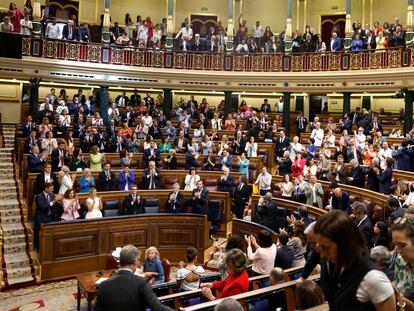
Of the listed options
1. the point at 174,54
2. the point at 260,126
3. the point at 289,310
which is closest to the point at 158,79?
the point at 174,54

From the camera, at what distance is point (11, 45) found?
14633 mm

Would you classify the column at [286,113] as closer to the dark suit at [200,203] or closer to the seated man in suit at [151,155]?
the seated man in suit at [151,155]

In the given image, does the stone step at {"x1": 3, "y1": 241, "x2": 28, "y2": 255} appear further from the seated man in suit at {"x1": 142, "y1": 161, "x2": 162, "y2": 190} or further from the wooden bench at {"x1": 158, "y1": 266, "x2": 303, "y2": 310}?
the wooden bench at {"x1": 158, "y1": 266, "x2": 303, "y2": 310}

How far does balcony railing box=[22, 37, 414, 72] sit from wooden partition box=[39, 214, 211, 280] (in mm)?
9555

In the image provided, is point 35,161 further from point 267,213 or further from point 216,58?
point 216,58

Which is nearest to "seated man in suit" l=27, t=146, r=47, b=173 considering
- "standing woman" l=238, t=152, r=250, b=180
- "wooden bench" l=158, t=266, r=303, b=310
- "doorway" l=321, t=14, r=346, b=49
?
"standing woman" l=238, t=152, r=250, b=180

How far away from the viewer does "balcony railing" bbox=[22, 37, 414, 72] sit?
15391 mm

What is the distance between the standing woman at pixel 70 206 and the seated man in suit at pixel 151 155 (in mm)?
3285

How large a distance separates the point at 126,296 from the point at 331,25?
68.0 ft

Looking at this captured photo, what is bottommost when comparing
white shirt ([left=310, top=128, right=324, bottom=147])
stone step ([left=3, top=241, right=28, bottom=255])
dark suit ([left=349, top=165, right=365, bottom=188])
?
stone step ([left=3, top=241, right=28, bottom=255])

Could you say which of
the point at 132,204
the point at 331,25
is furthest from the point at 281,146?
the point at 331,25

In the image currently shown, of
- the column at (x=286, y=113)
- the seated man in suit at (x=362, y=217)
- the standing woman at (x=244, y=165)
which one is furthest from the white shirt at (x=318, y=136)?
the seated man in suit at (x=362, y=217)

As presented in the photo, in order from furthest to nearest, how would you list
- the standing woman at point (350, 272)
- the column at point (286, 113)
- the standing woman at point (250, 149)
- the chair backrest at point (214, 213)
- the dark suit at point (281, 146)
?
the column at point (286, 113) → the dark suit at point (281, 146) → the standing woman at point (250, 149) → the chair backrest at point (214, 213) → the standing woman at point (350, 272)

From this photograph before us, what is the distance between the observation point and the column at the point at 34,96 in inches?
608
